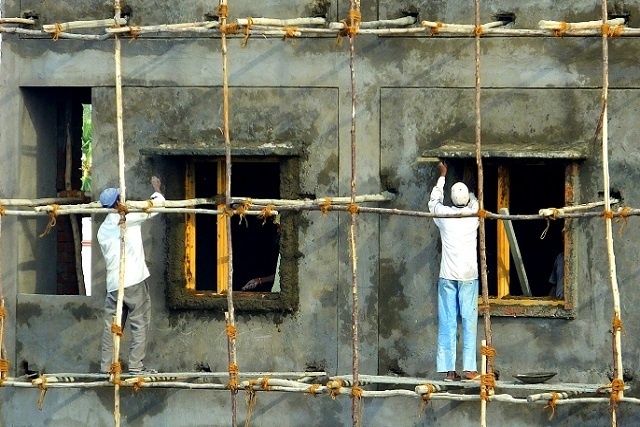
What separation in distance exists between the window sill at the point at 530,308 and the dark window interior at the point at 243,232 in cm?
226

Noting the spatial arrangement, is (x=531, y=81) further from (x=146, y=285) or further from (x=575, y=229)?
(x=146, y=285)

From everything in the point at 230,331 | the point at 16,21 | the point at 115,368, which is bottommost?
the point at 115,368

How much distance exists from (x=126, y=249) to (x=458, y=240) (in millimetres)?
2858

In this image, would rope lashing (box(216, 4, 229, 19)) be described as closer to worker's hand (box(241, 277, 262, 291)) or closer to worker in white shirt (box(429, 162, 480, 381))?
worker in white shirt (box(429, 162, 480, 381))

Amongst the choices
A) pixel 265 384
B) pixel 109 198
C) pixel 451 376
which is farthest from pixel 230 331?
pixel 451 376

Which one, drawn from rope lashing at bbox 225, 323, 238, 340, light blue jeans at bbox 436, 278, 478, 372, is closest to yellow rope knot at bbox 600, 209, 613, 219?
light blue jeans at bbox 436, 278, 478, 372

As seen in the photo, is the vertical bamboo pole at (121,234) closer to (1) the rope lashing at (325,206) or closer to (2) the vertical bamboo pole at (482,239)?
(1) the rope lashing at (325,206)

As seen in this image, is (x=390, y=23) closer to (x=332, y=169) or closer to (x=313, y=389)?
(x=332, y=169)

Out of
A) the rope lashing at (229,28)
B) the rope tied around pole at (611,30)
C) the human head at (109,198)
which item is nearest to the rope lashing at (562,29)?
the rope tied around pole at (611,30)

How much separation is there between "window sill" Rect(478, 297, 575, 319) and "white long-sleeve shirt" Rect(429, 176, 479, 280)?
21.1 inches

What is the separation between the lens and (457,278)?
1179cm

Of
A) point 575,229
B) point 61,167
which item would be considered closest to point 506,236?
point 575,229

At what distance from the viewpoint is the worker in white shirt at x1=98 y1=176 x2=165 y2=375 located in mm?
12258

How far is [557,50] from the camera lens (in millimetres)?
12047
